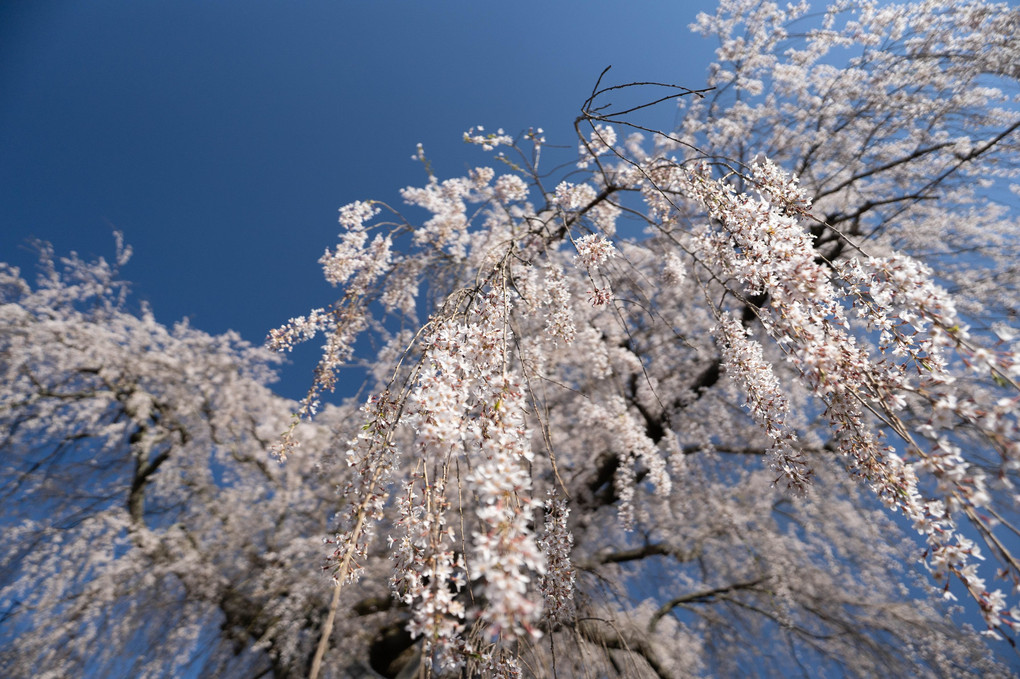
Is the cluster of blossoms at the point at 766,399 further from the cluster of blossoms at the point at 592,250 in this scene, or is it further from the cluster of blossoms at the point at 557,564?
the cluster of blossoms at the point at 557,564

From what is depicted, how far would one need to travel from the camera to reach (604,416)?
4.17 meters

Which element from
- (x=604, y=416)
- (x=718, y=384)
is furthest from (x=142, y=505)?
(x=718, y=384)

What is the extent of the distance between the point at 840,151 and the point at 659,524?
5917mm

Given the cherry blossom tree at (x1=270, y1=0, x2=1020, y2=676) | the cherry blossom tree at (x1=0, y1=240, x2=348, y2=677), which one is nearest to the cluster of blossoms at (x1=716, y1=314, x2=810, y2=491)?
the cherry blossom tree at (x1=270, y1=0, x2=1020, y2=676)

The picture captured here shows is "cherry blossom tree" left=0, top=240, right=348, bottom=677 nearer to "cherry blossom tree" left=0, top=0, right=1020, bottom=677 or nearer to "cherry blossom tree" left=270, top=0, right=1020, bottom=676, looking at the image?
"cherry blossom tree" left=0, top=0, right=1020, bottom=677

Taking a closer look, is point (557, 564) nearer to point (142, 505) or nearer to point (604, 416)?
point (604, 416)

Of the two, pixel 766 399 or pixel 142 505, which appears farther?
pixel 142 505

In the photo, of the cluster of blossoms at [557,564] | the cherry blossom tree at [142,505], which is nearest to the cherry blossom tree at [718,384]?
the cluster of blossoms at [557,564]

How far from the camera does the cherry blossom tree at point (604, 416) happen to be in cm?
132

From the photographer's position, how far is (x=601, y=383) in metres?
5.23

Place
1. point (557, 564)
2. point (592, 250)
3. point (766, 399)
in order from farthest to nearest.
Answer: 1. point (592, 250)
2. point (557, 564)
3. point (766, 399)

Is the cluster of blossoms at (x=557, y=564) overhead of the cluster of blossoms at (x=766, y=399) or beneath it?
beneath

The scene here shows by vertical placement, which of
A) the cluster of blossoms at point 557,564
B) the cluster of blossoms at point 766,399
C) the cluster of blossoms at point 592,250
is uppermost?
the cluster of blossoms at point 592,250

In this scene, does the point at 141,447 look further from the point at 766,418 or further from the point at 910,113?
the point at 910,113
